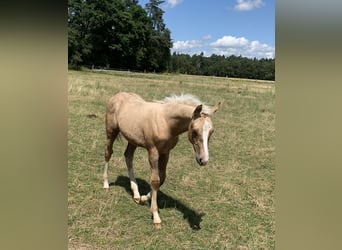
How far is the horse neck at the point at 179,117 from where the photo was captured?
229 cm

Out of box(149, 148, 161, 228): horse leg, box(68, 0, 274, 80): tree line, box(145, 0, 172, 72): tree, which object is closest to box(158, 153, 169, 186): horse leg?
box(149, 148, 161, 228): horse leg

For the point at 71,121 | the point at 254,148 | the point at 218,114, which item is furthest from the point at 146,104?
the point at 218,114

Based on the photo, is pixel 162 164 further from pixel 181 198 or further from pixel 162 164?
pixel 181 198

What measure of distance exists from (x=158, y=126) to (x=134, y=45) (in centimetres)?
845

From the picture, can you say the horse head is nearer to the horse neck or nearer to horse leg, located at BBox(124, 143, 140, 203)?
the horse neck

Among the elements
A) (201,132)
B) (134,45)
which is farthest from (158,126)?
(134,45)

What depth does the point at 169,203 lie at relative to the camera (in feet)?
10.00

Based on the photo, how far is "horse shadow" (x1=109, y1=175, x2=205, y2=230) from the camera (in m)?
2.72

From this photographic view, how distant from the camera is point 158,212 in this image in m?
2.85

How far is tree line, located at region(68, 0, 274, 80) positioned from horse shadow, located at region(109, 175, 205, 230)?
1.83 meters

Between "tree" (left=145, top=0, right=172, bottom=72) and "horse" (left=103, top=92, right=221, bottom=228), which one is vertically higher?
"tree" (left=145, top=0, right=172, bottom=72)
